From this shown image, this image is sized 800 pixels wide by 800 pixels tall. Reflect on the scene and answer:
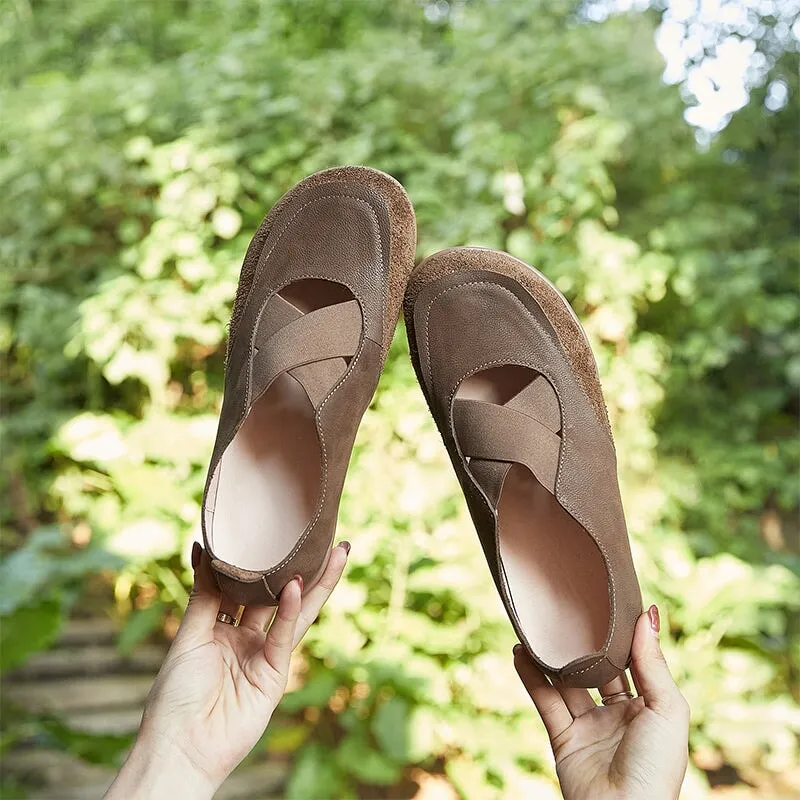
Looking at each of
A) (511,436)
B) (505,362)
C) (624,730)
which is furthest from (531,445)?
(624,730)

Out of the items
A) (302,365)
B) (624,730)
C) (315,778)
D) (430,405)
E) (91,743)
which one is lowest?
(315,778)

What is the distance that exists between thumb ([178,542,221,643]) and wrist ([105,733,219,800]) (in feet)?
0.48

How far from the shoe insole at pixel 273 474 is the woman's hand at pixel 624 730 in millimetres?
396

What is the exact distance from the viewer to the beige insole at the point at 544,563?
126 cm

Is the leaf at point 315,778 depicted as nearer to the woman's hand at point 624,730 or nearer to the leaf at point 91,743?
the leaf at point 91,743

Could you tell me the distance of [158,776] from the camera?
1.07 m

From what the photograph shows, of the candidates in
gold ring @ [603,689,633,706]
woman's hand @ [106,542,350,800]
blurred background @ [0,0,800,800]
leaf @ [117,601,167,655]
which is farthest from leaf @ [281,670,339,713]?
gold ring @ [603,689,633,706]

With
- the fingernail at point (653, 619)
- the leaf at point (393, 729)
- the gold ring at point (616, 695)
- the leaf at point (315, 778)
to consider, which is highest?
the fingernail at point (653, 619)

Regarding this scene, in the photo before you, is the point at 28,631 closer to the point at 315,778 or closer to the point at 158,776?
the point at 315,778

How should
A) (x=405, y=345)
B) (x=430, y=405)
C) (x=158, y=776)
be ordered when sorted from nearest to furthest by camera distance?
(x=158, y=776) < (x=430, y=405) < (x=405, y=345)

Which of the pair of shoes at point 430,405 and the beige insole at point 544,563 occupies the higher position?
the pair of shoes at point 430,405

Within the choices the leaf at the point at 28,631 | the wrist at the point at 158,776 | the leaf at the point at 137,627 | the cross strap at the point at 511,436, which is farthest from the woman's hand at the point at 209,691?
the leaf at the point at 137,627

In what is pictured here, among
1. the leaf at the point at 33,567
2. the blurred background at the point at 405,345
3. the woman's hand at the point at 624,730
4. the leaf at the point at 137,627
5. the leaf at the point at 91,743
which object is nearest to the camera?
the woman's hand at the point at 624,730

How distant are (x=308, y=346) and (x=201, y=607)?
0.40m
